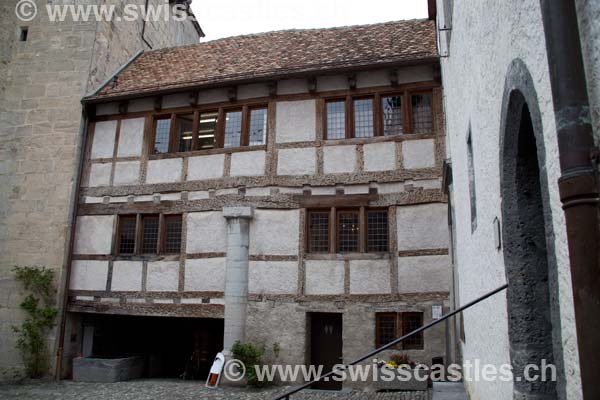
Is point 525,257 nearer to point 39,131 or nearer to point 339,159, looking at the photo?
point 339,159

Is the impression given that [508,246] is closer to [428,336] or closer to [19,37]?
[428,336]

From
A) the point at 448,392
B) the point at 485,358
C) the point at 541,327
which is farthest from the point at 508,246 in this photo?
the point at 448,392

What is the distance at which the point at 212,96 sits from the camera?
1183 centimetres

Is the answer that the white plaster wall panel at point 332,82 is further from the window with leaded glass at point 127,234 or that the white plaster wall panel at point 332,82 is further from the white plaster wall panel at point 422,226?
the window with leaded glass at point 127,234

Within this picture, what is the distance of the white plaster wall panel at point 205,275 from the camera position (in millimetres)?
10719

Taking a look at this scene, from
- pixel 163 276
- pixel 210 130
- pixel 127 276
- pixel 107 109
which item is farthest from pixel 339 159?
pixel 107 109

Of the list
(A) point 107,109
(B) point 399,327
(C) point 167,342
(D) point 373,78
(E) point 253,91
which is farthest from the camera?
(C) point 167,342

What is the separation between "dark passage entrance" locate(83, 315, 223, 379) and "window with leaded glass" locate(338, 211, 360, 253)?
5.15 meters

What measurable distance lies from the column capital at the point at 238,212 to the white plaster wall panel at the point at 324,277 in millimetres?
1613

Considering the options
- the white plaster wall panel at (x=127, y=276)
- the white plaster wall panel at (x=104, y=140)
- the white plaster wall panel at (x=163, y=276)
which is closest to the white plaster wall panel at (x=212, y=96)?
the white plaster wall panel at (x=104, y=140)

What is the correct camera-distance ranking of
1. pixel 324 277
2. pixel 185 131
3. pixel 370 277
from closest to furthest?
pixel 370 277
pixel 324 277
pixel 185 131

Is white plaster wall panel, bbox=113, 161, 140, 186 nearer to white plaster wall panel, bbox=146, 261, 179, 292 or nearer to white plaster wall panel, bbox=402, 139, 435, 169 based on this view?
white plaster wall panel, bbox=146, 261, 179, 292

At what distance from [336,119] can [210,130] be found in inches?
120

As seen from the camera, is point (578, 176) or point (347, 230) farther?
point (347, 230)
